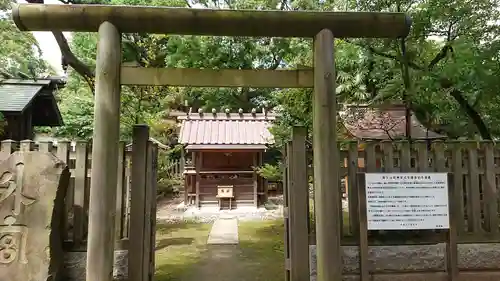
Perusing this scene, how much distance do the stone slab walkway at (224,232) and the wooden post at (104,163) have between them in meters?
5.69

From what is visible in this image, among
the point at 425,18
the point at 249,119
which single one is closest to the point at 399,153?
the point at 425,18

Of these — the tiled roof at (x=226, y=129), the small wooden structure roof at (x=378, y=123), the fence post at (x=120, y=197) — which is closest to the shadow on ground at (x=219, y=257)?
the fence post at (x=120, y=197)

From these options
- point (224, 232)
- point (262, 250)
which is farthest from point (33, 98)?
point (262, 250)

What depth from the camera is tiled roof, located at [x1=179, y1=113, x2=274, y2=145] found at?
15.3 m

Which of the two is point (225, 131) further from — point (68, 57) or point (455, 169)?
point (455, 169)

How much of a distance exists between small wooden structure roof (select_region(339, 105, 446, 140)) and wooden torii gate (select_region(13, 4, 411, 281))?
13.1ft

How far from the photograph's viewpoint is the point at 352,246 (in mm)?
4461

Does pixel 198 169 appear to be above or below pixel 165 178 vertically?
above

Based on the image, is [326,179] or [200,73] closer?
[326,179]

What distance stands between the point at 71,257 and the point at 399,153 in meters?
4.23

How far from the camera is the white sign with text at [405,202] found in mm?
4355

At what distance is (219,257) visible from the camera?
7535 mm

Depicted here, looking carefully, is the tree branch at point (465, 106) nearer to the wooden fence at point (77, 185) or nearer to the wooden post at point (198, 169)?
the wooden fence at point (77, 185)

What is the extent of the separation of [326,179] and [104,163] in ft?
7.69
